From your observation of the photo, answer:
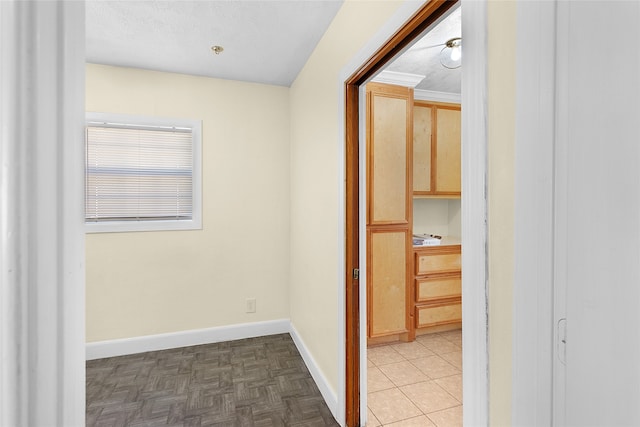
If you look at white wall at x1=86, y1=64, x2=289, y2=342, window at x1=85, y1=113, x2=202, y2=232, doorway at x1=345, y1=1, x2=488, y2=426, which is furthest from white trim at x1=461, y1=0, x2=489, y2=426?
window at x1=85, y1=113, x2=202, y2=232

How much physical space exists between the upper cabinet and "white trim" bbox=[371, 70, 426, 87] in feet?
1.52

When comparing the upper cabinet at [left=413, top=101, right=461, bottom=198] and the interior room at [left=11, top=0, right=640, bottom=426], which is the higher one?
the upper cabinet at [left=413, top=101, right=461, bottom=198]

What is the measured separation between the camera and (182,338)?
2.87m

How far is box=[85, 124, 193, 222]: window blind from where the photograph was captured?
2650 mm

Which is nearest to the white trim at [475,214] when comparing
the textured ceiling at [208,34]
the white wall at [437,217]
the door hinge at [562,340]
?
the door hinge at [562,340]

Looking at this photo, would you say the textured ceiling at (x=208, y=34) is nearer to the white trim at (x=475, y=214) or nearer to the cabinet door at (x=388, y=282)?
the white trim at (x=475, y=214)

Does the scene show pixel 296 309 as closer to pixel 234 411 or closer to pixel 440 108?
pixel 234 411

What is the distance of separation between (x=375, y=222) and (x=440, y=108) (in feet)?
5.15

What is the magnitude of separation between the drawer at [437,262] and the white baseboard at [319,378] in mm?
1272

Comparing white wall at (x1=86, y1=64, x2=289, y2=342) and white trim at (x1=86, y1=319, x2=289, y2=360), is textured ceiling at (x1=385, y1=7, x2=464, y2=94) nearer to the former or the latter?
white wall at (x1=86, y1=64, x2=289, y2=342)

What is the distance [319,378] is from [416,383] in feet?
2.37

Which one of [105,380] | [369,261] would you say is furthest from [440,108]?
[105,380]

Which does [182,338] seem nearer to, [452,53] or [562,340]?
[562,340]

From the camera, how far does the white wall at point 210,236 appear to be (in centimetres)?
270
